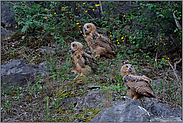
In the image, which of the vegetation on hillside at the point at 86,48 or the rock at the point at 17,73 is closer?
the vegetation on hillside at the point at 86,48

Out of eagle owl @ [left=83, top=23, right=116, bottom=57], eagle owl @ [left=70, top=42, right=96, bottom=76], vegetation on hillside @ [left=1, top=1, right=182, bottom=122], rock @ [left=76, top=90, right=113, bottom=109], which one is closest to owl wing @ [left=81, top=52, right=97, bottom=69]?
eagle owl @ [left=70, top=42, right=96, bottom=76]

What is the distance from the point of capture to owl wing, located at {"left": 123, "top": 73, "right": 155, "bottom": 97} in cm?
436

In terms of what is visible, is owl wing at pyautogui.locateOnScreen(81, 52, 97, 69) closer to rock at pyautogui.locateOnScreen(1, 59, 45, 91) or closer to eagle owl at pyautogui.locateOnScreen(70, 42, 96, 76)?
eagle owl at pyautogui.locateOnScreen(70, 42, 96, 76)

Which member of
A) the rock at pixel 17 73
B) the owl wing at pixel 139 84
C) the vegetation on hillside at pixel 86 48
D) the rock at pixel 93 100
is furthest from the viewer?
the rock at pixel 17 73

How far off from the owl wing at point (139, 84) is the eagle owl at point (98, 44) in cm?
279

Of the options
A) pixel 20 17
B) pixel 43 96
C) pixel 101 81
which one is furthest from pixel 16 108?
pixel 20 17

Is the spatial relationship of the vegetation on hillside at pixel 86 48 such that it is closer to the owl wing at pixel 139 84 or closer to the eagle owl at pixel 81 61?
the eagle owl at pixel 81 61

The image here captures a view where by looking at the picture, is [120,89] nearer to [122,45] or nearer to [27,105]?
[27,105]

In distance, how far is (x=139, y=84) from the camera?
14.8ft

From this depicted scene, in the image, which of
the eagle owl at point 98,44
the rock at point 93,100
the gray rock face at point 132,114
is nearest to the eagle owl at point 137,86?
the gray rock face at point 132,114

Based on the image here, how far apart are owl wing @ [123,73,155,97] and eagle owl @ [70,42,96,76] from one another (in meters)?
1.75

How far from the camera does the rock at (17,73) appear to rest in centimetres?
616

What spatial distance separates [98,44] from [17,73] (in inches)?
121

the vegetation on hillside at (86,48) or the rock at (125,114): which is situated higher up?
the vegetation on hillside at (86,48)
